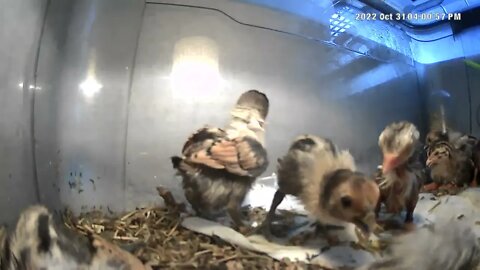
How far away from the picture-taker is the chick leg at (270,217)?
68 cm

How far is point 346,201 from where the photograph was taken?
0.67 meters

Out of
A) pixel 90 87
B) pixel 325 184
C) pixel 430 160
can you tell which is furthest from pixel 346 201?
pixel 90 87

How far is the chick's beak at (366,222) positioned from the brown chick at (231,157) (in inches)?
4.3

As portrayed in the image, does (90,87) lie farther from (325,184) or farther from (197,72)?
(325,184)

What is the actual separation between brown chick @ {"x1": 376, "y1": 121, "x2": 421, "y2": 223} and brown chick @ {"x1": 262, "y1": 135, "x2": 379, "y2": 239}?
0.02m

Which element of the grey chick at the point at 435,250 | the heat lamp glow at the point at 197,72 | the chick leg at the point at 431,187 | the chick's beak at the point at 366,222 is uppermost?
the heat lamp glow at the point at 197,72

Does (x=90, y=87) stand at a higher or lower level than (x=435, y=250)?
higher

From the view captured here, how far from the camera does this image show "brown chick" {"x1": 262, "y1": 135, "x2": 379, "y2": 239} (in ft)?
2.21

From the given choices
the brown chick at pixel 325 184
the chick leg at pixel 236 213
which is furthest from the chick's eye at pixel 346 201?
the chick leg at pixel 236 213

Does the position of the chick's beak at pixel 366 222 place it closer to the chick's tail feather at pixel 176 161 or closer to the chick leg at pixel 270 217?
the chick leg at pixel 270 217

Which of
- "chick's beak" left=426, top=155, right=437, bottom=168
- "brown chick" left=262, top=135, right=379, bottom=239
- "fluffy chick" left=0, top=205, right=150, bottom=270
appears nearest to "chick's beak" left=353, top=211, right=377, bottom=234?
"brown chick" left=262, top=135, right=379, bottom=239

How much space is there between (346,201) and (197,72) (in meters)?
0.20

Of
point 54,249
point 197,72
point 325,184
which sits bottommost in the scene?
point 54,249

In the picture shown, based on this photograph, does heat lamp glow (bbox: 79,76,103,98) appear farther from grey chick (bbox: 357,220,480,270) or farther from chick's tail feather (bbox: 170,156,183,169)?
grey chick (bbox: 357,220,480,270)
